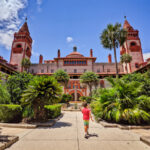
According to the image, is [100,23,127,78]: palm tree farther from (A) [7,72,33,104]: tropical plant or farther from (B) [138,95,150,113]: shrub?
(A) [7,72,33,104]: tropical plant

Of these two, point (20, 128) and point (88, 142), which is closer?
point (88, 142)

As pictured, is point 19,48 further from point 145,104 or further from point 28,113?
point 145,104

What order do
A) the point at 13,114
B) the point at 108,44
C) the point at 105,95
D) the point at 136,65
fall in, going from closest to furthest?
the point at 13,114 < the point at 105,95 < the point at 108,44 < the point at 136,65

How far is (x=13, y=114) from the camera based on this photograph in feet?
22.7

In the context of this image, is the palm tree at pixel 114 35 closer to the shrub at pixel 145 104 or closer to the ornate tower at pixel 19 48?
the shrub at pixel 145 104

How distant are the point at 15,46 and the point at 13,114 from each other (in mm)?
44433

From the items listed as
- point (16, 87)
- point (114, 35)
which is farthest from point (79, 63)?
point (16, 87)

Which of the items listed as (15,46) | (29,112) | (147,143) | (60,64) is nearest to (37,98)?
(29,112)

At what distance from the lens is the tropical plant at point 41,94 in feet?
22.3

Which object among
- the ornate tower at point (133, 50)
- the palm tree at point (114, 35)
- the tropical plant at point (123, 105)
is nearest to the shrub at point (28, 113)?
the tropical plant at point (123, 105)

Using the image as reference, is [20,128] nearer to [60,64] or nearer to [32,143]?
[32,143]

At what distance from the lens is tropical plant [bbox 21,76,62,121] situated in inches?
268

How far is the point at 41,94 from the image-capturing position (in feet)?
22.8

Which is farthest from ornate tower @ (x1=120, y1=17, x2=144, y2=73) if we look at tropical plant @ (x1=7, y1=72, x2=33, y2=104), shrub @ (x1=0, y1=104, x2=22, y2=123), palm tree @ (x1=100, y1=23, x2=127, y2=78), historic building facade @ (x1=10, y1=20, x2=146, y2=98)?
shrub @ (x1=0, y1=104, x2=22, y2=123)
